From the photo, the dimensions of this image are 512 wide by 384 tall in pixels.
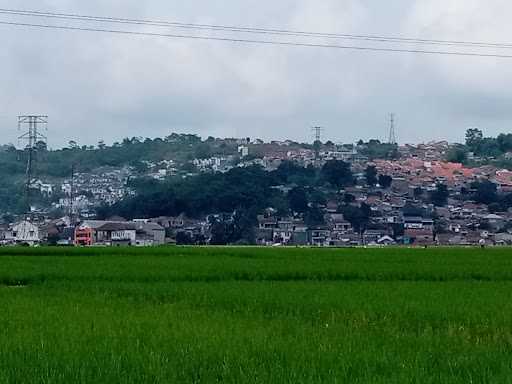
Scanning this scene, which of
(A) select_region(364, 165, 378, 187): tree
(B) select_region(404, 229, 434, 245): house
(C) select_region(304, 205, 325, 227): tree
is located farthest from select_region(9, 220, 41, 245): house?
(A) select_region(364, 165, 378, 187): tree

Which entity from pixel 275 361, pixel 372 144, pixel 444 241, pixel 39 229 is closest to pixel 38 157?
pixel 372 144

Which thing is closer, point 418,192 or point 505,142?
point 418,192

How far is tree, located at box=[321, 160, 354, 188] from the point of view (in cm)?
8600

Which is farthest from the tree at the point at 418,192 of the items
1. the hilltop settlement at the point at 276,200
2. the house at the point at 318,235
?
the house at the point at 318,235

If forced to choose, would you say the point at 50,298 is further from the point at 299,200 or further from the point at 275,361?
the point at 299,200

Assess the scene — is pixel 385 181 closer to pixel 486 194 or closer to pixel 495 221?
pixel 486 194

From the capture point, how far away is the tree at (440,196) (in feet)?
275

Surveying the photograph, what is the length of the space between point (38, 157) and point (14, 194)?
2365 cm

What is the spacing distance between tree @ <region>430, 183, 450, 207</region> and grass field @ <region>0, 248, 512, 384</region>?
6544cm

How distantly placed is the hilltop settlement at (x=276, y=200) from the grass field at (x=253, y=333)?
141ft

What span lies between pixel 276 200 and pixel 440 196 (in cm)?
1611

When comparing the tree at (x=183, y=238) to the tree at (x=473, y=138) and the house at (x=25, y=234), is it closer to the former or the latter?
the house at (x=25, y=234)

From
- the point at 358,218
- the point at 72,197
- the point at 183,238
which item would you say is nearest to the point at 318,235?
the point at 358,218

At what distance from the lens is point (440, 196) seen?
276ft
